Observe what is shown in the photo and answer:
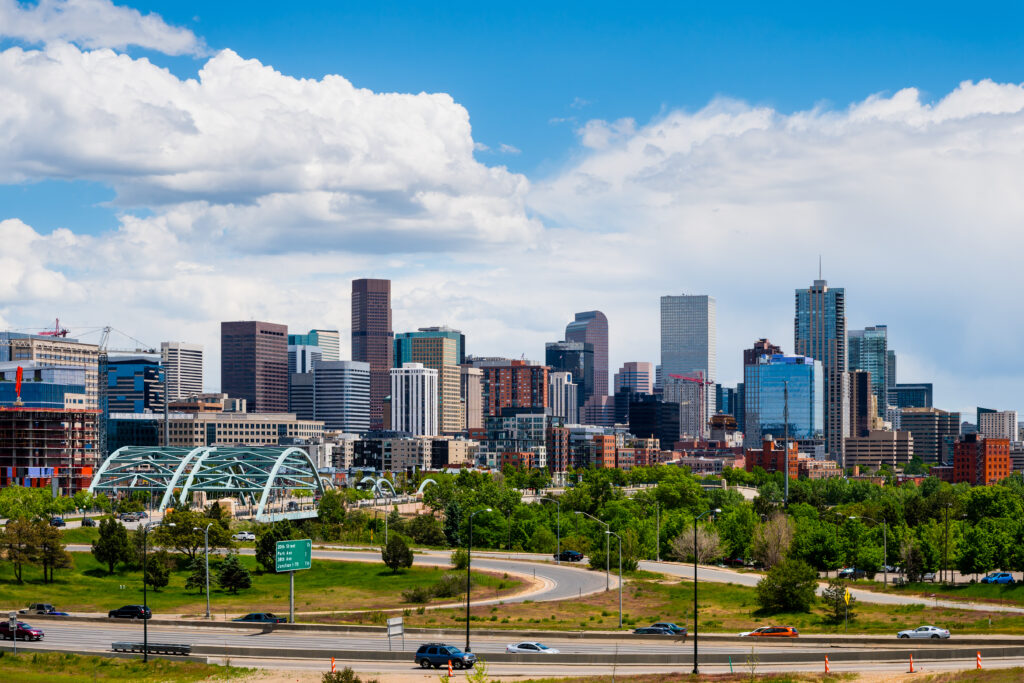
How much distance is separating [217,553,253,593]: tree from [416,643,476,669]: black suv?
2228 inches

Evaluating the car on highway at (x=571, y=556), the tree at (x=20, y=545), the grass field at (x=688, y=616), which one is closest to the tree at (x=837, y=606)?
the grass field at (x=688, y=616)

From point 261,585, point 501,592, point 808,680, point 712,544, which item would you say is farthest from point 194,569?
point 808,680

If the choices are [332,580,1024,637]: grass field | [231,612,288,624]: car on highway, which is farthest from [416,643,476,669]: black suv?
[231,612,288,624]: car on highway

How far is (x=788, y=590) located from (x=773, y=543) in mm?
42801

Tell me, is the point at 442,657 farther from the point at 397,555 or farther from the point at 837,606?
the point at 397,555

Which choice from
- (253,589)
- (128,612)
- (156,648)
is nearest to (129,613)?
(128,612)

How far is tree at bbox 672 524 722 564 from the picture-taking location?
503 ft

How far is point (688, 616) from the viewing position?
10506cm

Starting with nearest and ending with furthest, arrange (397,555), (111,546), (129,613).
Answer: (129,613) < (111,546) < (397,555)

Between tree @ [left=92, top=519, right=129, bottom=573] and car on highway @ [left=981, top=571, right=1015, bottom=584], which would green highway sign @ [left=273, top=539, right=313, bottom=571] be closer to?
tree @ [left=92, top=519, right=129, bottom=573]

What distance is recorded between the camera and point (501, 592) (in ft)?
386

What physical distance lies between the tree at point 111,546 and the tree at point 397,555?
94.7 feet

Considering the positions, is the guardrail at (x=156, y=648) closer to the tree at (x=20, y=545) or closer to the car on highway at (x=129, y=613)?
the car on highway at (x=129, y=613)

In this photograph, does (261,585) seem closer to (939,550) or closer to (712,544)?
(712,544)
